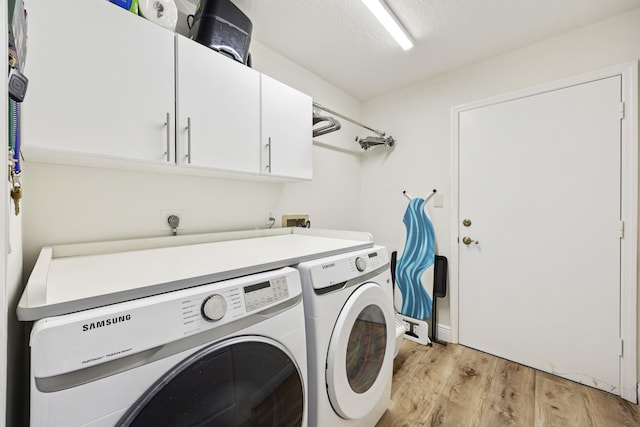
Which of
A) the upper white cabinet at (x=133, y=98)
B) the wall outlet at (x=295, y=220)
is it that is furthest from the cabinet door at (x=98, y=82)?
the wall outlet at (x=295, y=220)

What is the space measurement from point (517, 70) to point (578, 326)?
1.93 m

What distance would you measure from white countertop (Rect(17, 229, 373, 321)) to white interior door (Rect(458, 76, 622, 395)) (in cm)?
139

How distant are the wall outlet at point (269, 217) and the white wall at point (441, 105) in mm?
1268

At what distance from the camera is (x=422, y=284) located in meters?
2.36

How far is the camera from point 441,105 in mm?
2422

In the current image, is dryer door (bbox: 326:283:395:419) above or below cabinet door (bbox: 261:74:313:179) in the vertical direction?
below

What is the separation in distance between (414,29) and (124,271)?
2.16 m

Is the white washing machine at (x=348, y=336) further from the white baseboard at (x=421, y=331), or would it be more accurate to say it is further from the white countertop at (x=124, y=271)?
the white baseboard at (x=421, y=331)

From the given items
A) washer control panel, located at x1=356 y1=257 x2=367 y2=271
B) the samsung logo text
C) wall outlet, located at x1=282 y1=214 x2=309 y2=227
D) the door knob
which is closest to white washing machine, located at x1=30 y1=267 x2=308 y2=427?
the samsung logo text

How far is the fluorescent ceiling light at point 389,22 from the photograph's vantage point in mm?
1524

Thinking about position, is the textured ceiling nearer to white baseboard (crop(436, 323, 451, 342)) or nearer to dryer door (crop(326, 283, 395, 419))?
dryer door (crop(326, 283, 395, 419))

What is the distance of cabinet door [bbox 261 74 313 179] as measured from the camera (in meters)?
1.58

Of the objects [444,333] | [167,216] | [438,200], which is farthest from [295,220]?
[444,333]

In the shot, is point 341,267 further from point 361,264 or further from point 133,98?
point 133,98
